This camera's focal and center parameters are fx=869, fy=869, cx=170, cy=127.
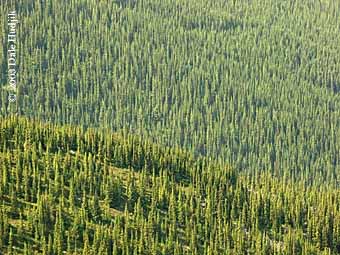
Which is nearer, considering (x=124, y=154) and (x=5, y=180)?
(x=5, y=180)

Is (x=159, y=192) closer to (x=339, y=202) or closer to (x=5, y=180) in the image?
(x=5, y=180)

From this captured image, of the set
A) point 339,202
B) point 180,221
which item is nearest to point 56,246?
point 180,221

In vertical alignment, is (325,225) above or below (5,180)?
below

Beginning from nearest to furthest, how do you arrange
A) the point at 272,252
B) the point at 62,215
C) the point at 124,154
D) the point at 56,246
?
the point at 56,246 < the point at 62,215 < the point at 272,252 < the point at 124,154

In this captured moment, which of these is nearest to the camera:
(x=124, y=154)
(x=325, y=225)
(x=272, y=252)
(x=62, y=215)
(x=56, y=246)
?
(x=56, y=246)

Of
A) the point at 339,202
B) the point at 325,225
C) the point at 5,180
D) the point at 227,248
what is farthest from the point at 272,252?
the point at 5,180

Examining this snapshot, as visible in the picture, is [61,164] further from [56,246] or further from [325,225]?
[325,225]
